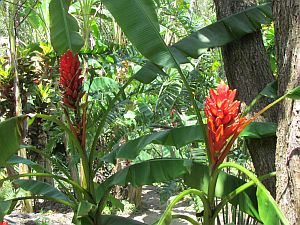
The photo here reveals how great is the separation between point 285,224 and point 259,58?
4.49ft

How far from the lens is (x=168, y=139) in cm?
274

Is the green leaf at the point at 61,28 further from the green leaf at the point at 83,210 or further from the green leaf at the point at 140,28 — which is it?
the green leaf at the point at 83,210

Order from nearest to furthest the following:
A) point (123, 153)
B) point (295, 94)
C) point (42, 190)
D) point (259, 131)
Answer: point (295, 94)
point (259, 131)
point (123, 153)
point (42, 190)

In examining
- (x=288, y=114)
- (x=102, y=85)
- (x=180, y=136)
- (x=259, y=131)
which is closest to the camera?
(x=288, y=114)

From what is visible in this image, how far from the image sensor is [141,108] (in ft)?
14.6

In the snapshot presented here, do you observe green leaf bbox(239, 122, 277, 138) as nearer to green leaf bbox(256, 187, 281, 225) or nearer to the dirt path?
green leaf bbox(256, 187, 281, 225)

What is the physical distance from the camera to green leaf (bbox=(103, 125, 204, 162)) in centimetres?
265

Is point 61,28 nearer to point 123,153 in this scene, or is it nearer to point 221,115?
point 123,153

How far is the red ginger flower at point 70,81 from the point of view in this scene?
8.56 feet

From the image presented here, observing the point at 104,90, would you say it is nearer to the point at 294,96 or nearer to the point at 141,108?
the point at 141,108

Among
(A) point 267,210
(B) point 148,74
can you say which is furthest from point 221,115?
(B) point 148,74

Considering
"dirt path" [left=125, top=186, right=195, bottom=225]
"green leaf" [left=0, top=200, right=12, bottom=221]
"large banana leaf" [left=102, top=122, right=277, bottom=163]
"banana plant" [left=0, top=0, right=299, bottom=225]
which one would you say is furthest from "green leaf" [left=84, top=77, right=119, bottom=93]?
"green leaf" [left=0, top=200, right=12, bottom=221]

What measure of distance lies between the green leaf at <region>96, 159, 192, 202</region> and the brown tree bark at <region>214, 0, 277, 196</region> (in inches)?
21.9

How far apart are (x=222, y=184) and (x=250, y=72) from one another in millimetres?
806
